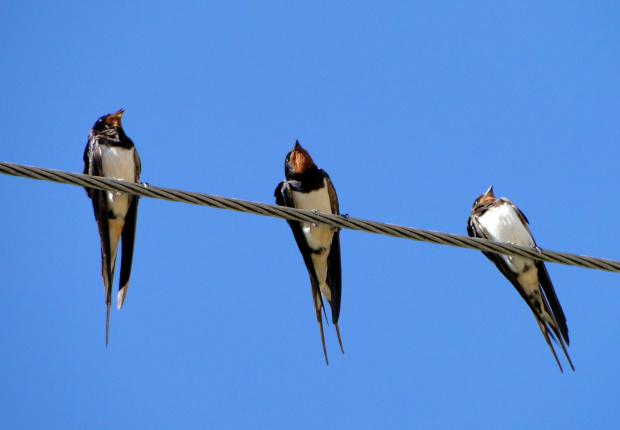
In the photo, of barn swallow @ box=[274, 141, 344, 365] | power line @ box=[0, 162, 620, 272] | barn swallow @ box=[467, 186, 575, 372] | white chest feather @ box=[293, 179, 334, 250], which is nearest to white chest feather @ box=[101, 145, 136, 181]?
barn swallow @ box=[274, 141, 344, 365]

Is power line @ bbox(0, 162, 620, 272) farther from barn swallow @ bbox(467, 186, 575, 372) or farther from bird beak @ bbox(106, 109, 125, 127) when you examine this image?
bird beak @ bbox(106, 109, 125, 127)

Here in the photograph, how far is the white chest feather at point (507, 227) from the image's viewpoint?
6367mm

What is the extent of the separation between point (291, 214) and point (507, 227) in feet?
9.61

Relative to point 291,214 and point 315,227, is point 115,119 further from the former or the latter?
point 291,214

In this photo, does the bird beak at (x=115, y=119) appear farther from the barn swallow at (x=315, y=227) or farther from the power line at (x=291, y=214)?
the power line at (x=291, y=214)

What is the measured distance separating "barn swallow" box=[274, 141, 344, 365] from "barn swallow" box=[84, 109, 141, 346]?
1168mm

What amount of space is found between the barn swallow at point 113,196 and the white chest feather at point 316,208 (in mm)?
1253

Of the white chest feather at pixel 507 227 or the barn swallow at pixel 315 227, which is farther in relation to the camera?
the white chest feather at pixel 507 227

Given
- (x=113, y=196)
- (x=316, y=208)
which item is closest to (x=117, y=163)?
(x=113, y=196)

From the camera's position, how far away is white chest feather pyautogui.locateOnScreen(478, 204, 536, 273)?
6.37 meters

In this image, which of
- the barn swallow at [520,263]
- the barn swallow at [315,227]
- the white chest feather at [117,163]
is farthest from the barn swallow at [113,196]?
the barn swallow at [520,263]

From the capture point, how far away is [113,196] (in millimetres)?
5836

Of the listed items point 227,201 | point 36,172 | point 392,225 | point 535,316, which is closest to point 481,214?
point 535,316

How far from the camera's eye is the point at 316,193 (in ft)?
20.7
